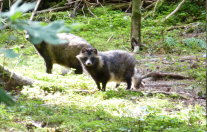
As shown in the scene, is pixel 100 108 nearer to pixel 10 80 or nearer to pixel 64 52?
pixel 10 80

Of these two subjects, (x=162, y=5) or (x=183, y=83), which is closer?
(x=183, y=83)

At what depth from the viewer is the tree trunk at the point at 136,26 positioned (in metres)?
12.9

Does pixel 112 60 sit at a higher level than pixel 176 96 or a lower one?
higher

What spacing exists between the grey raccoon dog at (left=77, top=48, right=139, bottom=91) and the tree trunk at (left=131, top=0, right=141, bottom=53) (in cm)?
432

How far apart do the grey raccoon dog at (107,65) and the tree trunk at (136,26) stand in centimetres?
432

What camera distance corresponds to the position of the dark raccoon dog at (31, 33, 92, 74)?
10447 millimetres

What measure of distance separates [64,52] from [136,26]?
3.37 meters

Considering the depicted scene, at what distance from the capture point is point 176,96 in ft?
25.3

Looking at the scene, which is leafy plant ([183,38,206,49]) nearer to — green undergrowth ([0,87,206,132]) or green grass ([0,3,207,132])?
green grass ([0,3,207,132])

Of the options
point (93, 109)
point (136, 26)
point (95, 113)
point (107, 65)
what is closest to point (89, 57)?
point (107, 65)

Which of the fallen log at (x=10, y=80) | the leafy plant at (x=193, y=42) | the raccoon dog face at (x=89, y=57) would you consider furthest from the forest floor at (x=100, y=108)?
the leafy plant at (x=193, y=42)

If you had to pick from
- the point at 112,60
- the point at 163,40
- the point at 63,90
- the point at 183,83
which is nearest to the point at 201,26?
the point at 163,40

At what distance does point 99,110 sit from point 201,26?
981 centimetres

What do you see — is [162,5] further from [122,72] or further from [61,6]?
[122,72]
